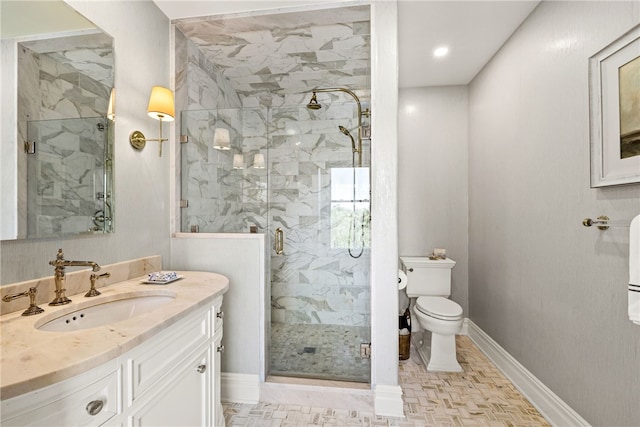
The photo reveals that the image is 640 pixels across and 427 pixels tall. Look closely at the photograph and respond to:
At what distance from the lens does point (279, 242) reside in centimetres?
221

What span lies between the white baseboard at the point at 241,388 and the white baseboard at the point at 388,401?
0.79 meters

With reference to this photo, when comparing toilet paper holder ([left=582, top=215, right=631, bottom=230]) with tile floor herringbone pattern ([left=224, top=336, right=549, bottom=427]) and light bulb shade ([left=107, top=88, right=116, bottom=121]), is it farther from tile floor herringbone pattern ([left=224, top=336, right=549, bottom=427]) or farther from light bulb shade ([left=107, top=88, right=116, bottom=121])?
light bulb shade ([left=107, top=88, right=116, bottom=121])

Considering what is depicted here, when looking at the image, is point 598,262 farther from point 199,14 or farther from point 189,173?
point 199,14

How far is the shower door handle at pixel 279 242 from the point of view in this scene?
2182mm

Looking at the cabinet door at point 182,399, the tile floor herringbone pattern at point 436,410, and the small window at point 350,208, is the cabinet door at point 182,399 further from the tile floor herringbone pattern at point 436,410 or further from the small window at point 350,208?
the small window at point 350,208

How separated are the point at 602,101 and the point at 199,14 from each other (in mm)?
2446

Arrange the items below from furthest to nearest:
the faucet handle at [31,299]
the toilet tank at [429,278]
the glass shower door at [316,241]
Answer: the toilet tank at [429,278]
the glass shower door at [316,241]
the faucet handle at [31,299]

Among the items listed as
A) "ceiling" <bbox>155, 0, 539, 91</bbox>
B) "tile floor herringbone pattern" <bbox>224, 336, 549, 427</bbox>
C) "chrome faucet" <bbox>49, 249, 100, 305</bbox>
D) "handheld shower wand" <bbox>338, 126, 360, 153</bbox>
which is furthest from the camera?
"handheld shower wand" <bbox>338, 126, 360, 153</bbox>

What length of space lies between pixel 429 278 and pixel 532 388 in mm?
1057

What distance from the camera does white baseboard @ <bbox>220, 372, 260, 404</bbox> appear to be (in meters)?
1.94

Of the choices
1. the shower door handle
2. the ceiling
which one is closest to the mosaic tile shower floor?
the shower door handle

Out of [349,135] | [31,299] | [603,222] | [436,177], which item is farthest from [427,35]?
[31,299]

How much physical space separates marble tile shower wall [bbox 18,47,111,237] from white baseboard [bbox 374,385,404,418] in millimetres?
1870

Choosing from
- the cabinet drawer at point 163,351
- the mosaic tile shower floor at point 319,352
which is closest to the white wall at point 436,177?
the mosaic tile shower floor at point 319,352
